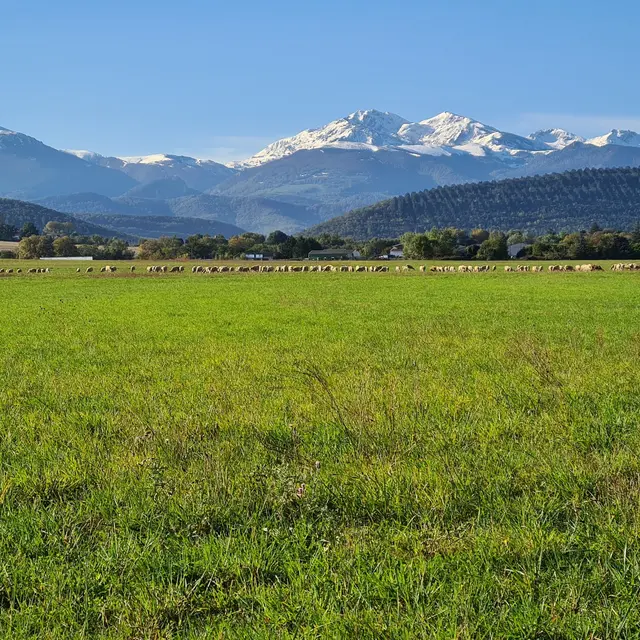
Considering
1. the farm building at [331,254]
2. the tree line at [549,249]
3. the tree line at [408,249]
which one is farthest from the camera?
the farm building at [331,254]

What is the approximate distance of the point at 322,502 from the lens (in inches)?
210

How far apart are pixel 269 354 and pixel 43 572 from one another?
9.73 m

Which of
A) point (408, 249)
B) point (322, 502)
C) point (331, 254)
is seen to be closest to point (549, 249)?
point (408, 249)

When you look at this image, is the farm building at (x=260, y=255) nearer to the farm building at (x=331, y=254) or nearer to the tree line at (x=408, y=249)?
the tree line at (x=408, y=249)

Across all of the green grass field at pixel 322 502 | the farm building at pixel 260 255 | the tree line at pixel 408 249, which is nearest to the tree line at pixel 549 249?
the tree line at pixel 408 249

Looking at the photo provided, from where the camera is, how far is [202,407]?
8.70 metres

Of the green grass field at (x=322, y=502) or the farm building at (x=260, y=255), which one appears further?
the farm building at (x=260, y=255)

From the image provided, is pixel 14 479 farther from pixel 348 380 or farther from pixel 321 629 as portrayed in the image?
pixel 348 380

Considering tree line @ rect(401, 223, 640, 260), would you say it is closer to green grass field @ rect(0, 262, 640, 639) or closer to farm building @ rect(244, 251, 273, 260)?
farm building @ rect(244, 251, 273, 260)

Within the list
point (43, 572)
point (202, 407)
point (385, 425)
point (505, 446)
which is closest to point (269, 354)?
point (202, 407)

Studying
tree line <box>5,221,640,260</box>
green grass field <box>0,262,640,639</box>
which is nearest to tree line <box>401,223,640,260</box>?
tree line <box>5,221,640,260</box>

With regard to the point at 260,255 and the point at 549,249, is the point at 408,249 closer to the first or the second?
the point at 549,249

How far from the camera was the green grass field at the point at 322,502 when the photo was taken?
3.81 metres

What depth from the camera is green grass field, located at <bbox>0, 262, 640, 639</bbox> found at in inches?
150
